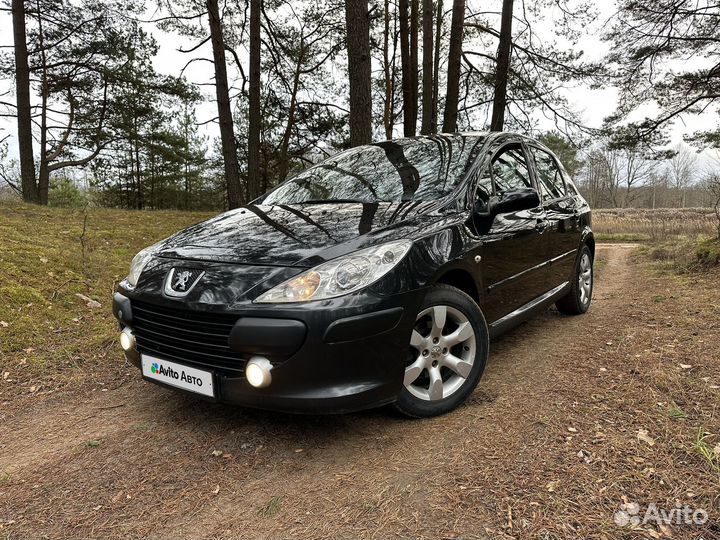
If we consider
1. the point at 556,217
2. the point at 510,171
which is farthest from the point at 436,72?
the point at 510,171

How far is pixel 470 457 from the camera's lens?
6.95ft

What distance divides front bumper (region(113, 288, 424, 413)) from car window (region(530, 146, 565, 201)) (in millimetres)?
2483

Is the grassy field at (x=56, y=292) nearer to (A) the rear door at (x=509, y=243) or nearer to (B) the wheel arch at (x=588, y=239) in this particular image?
(A) the rear door at (x=509, y=243)

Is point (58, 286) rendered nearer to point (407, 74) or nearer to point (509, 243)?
point (509, 243)

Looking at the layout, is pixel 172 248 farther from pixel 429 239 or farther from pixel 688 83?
pixel 688 83

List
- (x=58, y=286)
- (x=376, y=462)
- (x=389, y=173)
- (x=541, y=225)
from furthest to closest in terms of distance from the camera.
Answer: (x=58, y=286) < (x=541, y=225) < (x=389, y=173) < (x=376, y=462)

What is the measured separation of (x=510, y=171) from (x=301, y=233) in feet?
6.15

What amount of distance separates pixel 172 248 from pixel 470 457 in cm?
189

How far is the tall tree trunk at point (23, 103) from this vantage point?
1299 cm

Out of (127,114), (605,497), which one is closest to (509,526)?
(605,497)

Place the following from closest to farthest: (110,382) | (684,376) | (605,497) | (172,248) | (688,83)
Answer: (605,497)
(172,248)
(684,376)
(110,382)
(688,83)

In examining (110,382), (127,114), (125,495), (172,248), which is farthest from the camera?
(127,114)

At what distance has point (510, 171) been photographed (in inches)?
138

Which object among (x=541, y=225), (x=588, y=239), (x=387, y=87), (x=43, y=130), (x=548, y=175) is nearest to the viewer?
(x=541, y=225)
